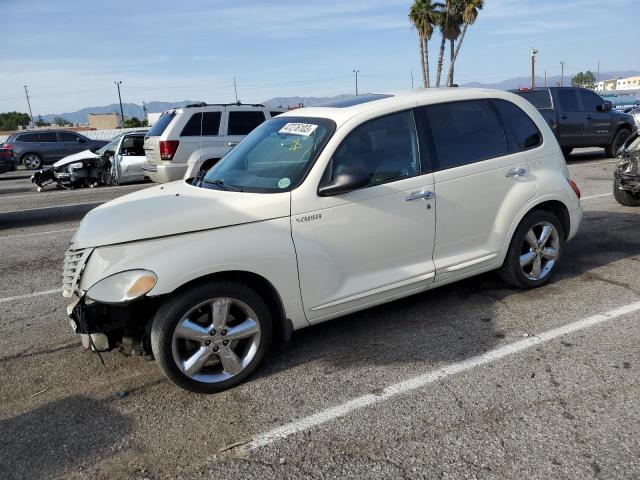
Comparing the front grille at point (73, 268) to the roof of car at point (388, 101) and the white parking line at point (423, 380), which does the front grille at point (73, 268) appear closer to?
the white parking line at point (423, 380)

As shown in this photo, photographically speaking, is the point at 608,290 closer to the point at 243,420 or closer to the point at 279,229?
the point at 279,229

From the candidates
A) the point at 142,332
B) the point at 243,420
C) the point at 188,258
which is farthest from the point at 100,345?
the point at 243,420

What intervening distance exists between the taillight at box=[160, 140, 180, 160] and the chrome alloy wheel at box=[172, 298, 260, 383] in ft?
28.4

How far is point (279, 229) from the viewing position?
355 centimetres

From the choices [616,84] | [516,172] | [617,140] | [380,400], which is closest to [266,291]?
[380,400]

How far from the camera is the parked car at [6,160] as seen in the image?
58.6 ft

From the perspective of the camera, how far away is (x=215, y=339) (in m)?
3.38

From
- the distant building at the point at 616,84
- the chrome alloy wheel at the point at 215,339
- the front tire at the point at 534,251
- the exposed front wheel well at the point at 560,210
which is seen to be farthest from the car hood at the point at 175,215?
the distant building at the point at 616,84

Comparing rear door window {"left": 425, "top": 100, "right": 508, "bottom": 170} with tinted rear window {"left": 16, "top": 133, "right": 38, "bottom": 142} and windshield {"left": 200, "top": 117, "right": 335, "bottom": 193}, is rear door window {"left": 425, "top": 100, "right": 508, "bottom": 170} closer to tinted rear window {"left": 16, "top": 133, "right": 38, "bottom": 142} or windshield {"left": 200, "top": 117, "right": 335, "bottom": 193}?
windshield {"left": 200, "top": 117, "right": 335, "bottom": 193}

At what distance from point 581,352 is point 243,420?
2332mm

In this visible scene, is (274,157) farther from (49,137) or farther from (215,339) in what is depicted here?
(49,137)

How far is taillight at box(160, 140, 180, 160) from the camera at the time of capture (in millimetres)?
11406

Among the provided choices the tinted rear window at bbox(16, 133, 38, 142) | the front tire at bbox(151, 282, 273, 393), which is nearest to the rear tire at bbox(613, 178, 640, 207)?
the front tire at bbox(151, 282, 273, 393)

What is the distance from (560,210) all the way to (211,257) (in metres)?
3.36
